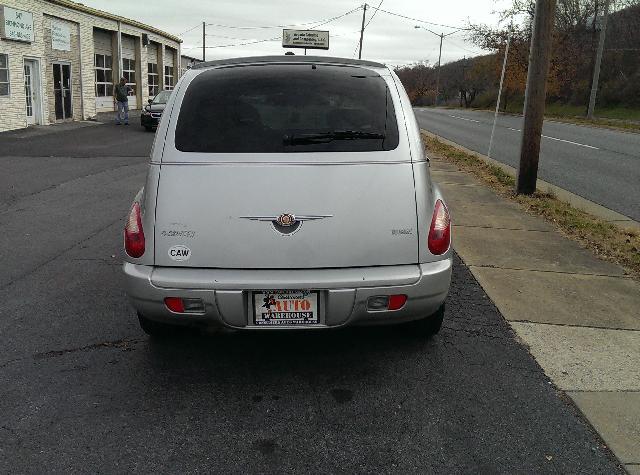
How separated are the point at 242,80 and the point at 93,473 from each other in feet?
7.53

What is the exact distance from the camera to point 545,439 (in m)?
2.85

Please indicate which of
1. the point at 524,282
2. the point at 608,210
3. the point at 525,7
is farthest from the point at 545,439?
the point at 525,7

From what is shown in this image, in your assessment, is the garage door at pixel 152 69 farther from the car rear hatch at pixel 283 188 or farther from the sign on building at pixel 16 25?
the car rear hatch at pixel 283 188

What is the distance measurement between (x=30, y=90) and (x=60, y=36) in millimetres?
3061

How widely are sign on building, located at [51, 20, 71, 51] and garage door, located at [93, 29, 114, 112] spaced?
128 inches

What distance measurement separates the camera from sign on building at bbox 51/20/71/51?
22703 mm

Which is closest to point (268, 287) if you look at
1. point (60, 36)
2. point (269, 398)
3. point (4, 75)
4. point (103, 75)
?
point (269, 398)

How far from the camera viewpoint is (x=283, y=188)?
312 centimetres

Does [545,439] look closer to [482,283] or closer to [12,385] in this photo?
[482,283]

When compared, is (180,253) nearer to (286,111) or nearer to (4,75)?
(286,111)

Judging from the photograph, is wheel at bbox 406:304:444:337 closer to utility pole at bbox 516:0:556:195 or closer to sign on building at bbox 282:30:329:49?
utility pole at bbox 516:0:556:195

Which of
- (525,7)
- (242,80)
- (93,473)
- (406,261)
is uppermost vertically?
(525,7)

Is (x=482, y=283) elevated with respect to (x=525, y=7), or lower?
lower

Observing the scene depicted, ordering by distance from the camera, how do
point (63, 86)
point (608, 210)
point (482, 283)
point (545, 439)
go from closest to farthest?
point (545, 439) < point (482, 283) < point (608, 210) < point (63, 86)
